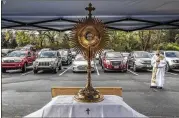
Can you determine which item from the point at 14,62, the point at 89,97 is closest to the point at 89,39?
the point at 89,97

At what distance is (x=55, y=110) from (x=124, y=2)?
331 centimetres

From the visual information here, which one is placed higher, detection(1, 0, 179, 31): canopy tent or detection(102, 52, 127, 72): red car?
detection(1, 0, 179, 31): canopy tent

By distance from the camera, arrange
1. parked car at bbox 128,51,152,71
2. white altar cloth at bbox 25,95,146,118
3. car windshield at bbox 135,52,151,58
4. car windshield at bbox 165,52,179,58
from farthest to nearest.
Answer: car windshield at bbox 135,52,151,58
car windshield at bbox 165,52,179,58
parked car at bbox 128,51,152,71
white altar cloth at bbox 25,95,146,118

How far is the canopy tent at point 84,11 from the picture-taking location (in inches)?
265

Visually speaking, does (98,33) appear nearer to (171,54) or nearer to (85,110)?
(85,110)

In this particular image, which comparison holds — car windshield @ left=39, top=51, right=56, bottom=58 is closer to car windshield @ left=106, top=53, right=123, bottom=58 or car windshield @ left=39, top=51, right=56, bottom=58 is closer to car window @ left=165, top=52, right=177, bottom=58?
car windshield @ left=106, top=53, right=123, bottom=58

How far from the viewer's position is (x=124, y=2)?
6.69 m

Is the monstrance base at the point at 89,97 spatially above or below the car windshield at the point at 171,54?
above

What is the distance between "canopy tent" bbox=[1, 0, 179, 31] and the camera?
673 centimetres

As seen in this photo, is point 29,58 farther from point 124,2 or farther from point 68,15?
point 124,2

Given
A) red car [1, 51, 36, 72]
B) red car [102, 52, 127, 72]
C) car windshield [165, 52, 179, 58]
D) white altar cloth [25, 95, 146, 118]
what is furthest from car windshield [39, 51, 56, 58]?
white altar cloth [25, 95, 146, 118]

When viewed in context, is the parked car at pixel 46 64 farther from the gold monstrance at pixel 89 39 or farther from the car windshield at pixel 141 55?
the gold monstrance at pixel 89 39

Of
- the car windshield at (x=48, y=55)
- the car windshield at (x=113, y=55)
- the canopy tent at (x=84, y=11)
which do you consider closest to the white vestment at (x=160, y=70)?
the canopy tent at (x=84, y=11)

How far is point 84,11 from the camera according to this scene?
791 centimetres
